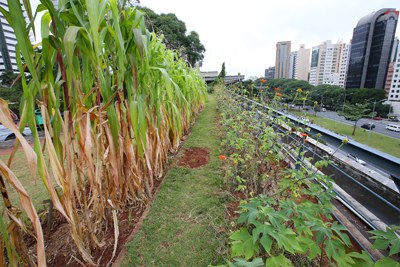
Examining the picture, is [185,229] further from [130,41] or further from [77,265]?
[130,41]

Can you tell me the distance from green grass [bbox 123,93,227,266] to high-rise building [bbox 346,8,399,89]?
2819cm

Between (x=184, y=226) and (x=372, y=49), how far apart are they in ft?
100

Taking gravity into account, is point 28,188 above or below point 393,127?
above

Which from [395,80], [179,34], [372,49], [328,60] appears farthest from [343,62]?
[179,34]

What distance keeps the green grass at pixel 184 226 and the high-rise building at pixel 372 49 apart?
92.5 ft

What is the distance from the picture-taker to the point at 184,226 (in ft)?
4.19

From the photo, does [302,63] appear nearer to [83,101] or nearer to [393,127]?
[393,127]

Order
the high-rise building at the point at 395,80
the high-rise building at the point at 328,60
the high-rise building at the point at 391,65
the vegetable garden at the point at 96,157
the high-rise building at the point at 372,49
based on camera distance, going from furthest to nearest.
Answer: the high-rise building at the point at 328,60 → the high-rise building at the point at 395,80 → the high-rise building at the point at 391,65 → the high-rise building at the point at 372,49 → the vegetable garden at the point at 96,157

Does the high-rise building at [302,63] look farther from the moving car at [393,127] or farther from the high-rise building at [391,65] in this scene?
the moving car at [393,127]

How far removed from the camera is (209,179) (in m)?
1.85

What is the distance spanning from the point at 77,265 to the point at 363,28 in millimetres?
29955

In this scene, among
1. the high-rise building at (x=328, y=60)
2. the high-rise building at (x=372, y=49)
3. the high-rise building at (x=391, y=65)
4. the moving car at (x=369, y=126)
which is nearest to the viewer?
the moving car at (x=369, y=126)

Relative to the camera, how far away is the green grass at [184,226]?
1037 millimetres

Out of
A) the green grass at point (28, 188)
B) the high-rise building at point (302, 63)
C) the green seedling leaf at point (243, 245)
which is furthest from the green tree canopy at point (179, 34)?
the high-rise building at point (302, 63)
